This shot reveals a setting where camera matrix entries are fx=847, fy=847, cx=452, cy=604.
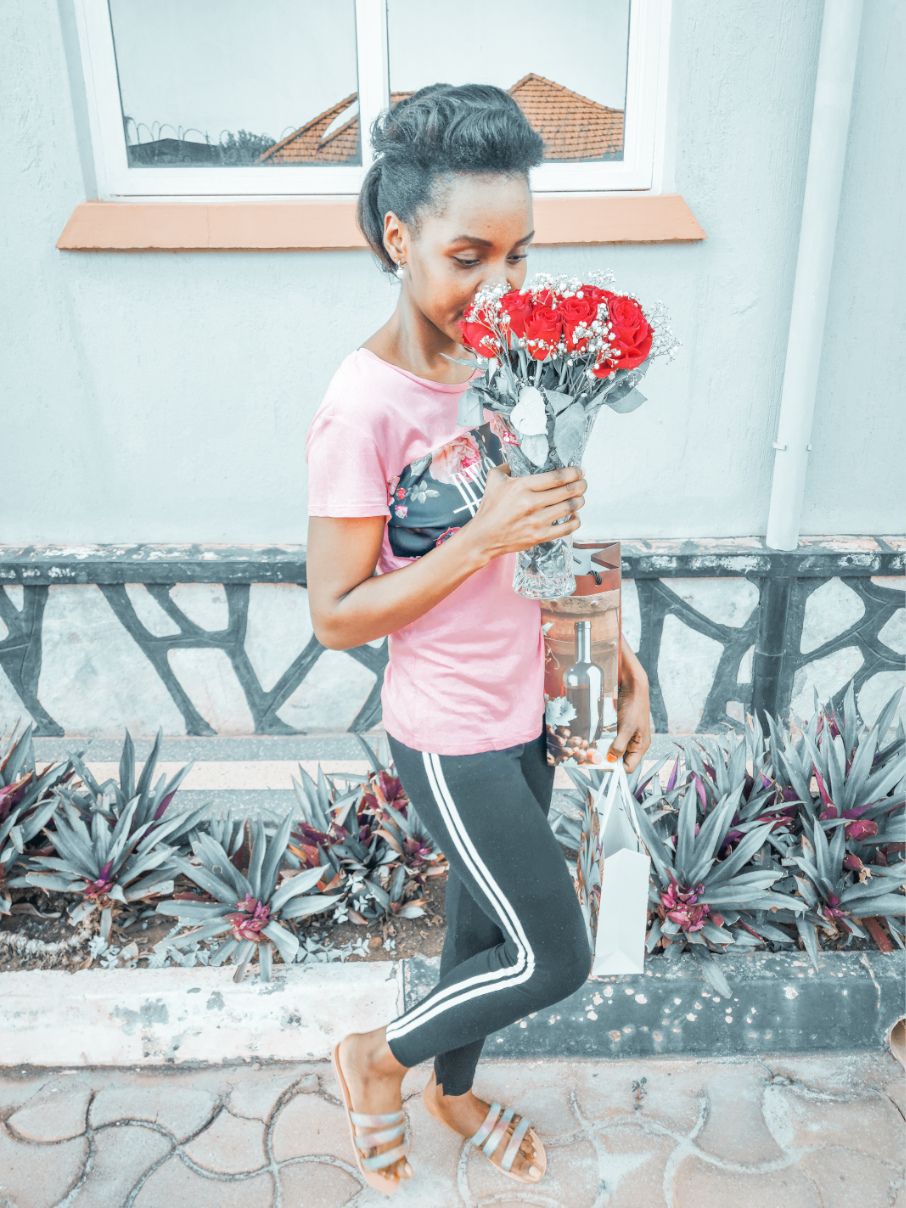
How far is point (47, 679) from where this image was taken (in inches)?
155

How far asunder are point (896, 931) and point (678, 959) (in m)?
0.63

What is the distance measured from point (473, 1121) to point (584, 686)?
3.72 feet

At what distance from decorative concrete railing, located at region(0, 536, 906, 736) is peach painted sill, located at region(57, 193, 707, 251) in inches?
50.4

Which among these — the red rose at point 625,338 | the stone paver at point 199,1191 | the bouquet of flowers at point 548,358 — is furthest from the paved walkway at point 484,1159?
the red rose at point 625,338

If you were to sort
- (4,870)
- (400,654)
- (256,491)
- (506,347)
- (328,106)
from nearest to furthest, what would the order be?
1. (506,347)
2. (400,654)
3. (4,870)
4. (328,106)
5. (256,491)

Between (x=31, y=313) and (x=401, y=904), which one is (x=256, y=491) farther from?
(x=401, y=904)

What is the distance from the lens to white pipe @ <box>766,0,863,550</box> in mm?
3229

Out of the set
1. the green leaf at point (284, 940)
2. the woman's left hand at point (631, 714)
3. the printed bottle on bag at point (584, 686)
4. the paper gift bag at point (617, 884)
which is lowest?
the green leaf at point (284, 940)

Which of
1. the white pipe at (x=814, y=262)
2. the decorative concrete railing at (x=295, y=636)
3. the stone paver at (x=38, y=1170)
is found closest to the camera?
the stone paver at (x=38, y=1170)

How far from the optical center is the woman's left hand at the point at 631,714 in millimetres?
1936

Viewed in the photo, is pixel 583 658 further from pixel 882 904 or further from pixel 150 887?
pixel 150 887

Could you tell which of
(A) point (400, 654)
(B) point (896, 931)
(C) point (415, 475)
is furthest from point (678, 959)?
(C) point (415, 475)

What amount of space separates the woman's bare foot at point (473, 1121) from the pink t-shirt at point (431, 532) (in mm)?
979

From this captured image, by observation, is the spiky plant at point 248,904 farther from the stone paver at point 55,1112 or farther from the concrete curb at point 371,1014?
the stone paver at point 55,1112
